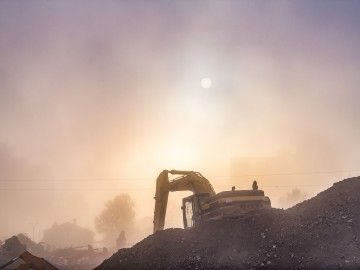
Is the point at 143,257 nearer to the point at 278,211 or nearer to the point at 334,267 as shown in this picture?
the point at 278,211

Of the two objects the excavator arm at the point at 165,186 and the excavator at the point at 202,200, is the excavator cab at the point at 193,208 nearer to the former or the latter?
the excavator at the point at 202,200

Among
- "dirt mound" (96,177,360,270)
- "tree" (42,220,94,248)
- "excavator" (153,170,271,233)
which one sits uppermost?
"excavator" (153,170,271,233)

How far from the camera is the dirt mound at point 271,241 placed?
424 inches

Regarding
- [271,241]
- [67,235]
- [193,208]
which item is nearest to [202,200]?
[193,208]

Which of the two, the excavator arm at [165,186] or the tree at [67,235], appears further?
the tree at [67,235]

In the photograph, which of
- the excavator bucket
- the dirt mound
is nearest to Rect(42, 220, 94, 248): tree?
the excavator bucket

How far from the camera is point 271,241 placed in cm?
1241

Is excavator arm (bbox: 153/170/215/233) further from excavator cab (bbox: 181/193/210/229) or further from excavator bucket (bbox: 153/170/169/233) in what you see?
excavator cab (bbox: 181/193/210/229)

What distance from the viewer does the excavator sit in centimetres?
1473

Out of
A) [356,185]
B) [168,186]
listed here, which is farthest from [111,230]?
[356,185]

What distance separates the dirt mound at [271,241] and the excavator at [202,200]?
45 cm

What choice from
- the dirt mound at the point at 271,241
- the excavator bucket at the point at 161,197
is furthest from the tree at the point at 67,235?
the dirt mound at the point at 271,241

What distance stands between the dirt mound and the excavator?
0.45 m

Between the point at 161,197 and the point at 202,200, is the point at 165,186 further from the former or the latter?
the point at 202,200
